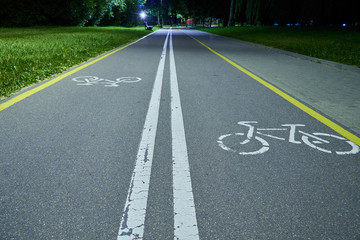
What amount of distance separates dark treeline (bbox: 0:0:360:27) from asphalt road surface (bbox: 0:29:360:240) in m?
30.7

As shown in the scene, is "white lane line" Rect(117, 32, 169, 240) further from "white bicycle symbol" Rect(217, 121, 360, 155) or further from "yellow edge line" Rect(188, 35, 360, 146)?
"yellow edge line" Rect(188, 35, 360, 146)

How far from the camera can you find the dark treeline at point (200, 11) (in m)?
32.7

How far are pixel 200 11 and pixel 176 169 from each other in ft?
241

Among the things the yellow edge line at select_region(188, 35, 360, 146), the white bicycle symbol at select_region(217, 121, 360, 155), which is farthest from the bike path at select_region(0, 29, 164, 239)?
the yellow edge line at select_region(188, 35, 360, 146)

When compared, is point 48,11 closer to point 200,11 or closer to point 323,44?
point 200,11

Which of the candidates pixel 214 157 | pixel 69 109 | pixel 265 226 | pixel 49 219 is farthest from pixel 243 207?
pixel 69 109

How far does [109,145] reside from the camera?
12.3 feet

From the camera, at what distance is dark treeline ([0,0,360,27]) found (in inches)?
1287

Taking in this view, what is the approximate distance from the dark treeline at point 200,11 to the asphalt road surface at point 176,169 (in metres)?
30.7

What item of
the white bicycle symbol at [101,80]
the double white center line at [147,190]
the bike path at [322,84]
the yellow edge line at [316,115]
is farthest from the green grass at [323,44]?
the double white center line at [147,190]

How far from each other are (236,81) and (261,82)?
63 cm

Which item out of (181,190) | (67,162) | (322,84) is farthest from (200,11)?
(181,190)

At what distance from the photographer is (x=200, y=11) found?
235ft

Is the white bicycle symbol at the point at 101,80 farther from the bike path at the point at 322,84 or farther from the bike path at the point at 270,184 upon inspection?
the bike path at the point at 322,84
